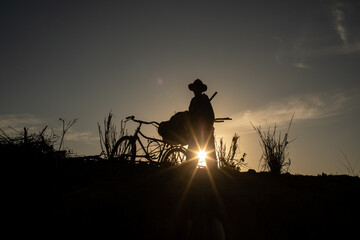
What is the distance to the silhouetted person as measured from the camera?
598 cm

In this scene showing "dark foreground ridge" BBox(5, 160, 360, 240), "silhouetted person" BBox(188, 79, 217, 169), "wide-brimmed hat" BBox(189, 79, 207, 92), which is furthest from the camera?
"wide-brimmed hat" BBox(189, 79, 207, 92)

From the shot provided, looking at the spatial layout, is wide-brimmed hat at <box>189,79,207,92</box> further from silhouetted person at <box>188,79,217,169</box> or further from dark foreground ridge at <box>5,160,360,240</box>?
dark foreground ridge at <box>5,160,360,240</box>

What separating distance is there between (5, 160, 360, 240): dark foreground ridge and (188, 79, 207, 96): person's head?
2.26m

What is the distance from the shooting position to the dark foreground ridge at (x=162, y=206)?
281cm

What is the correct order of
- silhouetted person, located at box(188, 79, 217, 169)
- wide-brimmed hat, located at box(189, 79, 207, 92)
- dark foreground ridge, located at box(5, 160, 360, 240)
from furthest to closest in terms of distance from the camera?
wide-brimmed hat, located at box(189, 79, 207, 92)
silhouetted person, located at box(188, 79, 217, 169)
dark foreground ridge, located at box(5, 160, 360, 240)

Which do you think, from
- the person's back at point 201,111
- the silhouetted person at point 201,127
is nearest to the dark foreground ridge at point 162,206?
the silhouetted person at point 201,127

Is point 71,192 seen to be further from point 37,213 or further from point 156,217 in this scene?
point 156,217

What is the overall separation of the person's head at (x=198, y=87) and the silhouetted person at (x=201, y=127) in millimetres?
208

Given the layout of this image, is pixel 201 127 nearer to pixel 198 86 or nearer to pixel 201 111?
pixel 201 111

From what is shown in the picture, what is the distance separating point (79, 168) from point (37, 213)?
1459 millimetres

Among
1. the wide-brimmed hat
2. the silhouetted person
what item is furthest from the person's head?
the silhouetted person

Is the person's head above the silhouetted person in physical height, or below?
above

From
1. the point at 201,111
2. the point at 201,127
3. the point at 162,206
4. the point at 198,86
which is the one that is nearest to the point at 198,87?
the point at 198,86

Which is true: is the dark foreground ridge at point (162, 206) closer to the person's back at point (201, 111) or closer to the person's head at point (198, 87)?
the person's back at point (201, 111)
